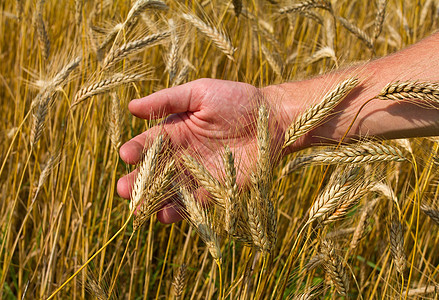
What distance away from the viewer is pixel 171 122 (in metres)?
1.71

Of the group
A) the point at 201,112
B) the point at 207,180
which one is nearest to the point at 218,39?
the point at 201,112

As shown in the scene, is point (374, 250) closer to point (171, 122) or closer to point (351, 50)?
point (171, 122)

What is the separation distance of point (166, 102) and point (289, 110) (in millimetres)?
469

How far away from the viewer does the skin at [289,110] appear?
53.1 inches

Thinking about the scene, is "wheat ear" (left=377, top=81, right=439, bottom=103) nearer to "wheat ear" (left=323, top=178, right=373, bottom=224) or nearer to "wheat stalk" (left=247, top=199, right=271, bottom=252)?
"wheat ear" (left=323, top=178, right=373, bottom=224)

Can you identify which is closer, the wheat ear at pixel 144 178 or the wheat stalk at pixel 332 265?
the wheat ear at pixel 144 178

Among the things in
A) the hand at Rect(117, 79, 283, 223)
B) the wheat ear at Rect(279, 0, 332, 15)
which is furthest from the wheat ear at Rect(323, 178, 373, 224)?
the wheat ear at Rect(279, 0, 332, 15)

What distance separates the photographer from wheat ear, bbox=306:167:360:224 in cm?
106

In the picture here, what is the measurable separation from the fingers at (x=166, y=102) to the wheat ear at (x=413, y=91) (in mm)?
733

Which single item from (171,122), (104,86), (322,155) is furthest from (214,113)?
(322,155)

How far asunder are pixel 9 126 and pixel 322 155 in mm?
1830

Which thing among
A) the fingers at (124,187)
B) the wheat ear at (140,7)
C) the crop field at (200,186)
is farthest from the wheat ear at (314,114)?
the wheat ear at (140,7)

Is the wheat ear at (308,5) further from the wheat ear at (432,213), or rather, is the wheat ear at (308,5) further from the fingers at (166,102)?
the wheat ear at (432,213)

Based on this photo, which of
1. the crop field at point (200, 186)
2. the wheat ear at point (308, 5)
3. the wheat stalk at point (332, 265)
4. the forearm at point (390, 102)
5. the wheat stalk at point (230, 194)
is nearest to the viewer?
the wheat stalk at point (230, 194)
